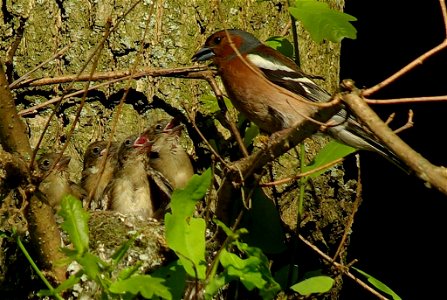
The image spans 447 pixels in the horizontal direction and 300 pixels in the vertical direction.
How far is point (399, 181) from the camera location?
26.8 ft

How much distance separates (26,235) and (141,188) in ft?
3.88

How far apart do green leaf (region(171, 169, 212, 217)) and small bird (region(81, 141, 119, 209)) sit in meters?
1.52

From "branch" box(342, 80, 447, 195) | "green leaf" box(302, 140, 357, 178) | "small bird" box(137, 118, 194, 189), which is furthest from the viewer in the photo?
"small bird" box(137, 118, 194, 189)

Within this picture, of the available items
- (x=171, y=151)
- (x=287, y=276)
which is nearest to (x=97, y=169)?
(x=171, y=151)

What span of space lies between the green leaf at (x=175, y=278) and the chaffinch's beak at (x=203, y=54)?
1.90 metres

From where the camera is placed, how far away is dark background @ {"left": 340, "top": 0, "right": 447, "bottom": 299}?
25.9ft

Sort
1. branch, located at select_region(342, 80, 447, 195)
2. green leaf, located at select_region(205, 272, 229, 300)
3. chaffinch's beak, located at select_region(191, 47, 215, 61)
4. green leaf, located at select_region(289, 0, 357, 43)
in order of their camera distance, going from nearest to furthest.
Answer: branch, located at select_region(342, 80, 447, 195) < green leaf, located at select_region(205, 272, 229, 300) < green leaf, located at select_region(289, 0, 357, 43) < chaffinch's beak, located at select_region(191, 47, 215, 61)

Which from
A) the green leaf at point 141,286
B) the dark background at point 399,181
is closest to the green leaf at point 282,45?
the green leaf at point 141,286

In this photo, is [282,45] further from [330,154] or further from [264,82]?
[330,154]

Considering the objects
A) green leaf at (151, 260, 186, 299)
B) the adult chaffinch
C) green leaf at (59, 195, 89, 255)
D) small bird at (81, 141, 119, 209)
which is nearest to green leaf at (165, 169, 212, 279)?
green leaf at (151, 260, 186, 299)

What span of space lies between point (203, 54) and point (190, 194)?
75.6 inches

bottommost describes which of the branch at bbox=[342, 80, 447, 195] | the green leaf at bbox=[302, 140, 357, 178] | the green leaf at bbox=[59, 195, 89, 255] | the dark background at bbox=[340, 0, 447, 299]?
the dark background at bbox=[340, 0, 447, 299]

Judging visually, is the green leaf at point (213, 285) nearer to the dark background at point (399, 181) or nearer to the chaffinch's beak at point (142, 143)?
the chaffinch's beak at point (142, 143)

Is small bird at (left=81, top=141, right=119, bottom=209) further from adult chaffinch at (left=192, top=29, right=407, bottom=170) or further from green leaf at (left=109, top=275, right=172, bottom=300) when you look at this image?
green leaf at (left=109, top=275, right=172, bottom=300)
